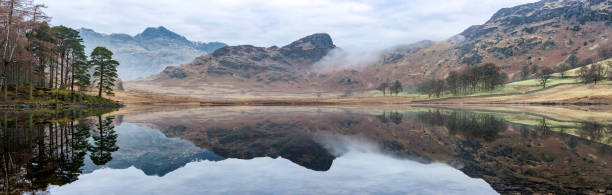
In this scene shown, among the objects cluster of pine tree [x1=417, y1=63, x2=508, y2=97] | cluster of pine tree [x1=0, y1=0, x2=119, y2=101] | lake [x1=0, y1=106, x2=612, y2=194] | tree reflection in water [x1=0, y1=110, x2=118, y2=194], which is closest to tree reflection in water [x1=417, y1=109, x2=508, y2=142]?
lake [x1=0, y1=106, x2=612, y2=194]

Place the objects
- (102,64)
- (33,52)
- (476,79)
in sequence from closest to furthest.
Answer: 1. (33,52)
2. (102,64)
3. (476,79)

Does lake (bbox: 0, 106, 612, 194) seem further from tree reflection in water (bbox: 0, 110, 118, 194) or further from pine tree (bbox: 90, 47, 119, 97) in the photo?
pine tree (bbox: 90, 47, 119, 97)

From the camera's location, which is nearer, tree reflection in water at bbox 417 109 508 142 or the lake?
the lake

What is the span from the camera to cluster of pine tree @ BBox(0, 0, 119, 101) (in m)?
51.9

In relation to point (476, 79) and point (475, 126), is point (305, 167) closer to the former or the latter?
point (475, 126)

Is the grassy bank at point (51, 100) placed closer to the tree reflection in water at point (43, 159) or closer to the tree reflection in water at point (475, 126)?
the tree reflection in water at point (43, 159)

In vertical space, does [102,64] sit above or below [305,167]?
above

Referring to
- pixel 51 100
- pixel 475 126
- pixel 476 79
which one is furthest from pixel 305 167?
pixel 476 79

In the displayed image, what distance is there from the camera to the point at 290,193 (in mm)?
9391

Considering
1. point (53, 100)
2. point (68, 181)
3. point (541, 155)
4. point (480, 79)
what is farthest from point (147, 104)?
point (480, 79)

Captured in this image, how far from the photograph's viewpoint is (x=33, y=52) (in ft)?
207

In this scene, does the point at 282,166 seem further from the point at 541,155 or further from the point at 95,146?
the point at 541,155

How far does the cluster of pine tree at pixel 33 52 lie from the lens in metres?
51.9

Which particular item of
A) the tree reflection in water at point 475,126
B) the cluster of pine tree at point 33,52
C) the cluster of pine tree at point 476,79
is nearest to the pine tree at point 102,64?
the cluster of pine tree at point 33,52
